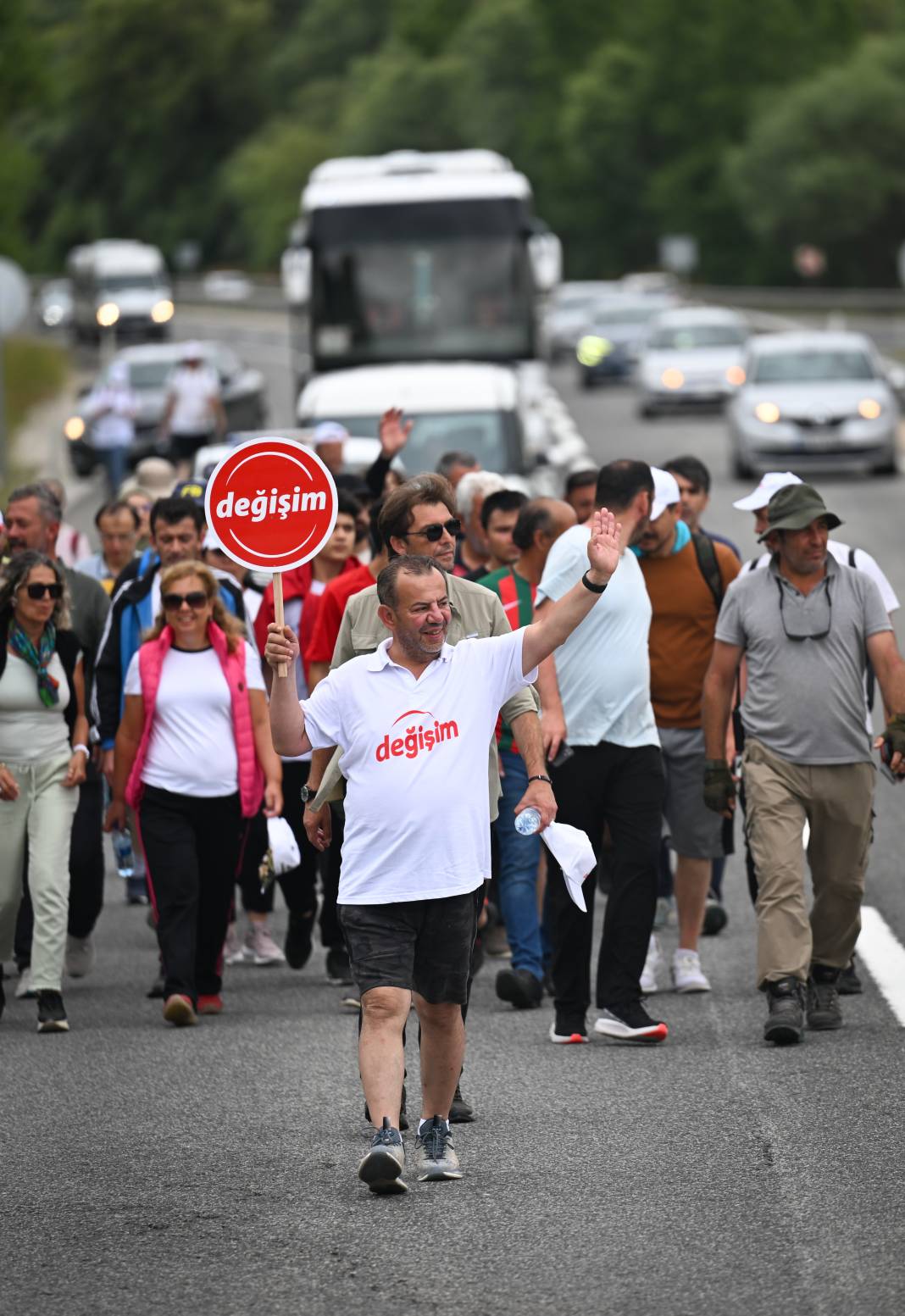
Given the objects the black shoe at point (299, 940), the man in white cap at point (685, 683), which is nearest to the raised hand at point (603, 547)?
the man in white cap at point (685, 683)

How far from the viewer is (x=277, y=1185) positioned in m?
7.50

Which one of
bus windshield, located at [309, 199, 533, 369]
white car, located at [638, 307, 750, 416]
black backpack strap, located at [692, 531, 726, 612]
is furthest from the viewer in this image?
white car, located at [638, 307, 750, 416]

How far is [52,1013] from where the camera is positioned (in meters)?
10.1

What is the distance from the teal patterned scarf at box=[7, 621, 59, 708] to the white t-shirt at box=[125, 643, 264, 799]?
35 cm

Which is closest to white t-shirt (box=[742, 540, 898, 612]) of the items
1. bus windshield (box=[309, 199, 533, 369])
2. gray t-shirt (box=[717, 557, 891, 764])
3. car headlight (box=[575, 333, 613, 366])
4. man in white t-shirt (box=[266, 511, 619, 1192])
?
gray t-shirt (box=[717, 557, 891, 764])

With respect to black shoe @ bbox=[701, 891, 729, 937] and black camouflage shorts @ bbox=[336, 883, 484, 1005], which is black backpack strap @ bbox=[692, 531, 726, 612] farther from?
black camouflage shorts @ bbox=[336, 883, 484, 1005]

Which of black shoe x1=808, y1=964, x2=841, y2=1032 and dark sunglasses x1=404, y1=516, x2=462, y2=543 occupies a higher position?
dark sunglasses x1=404, y1=516, x2=462, y2=543

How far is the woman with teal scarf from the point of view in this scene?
10.2 meters

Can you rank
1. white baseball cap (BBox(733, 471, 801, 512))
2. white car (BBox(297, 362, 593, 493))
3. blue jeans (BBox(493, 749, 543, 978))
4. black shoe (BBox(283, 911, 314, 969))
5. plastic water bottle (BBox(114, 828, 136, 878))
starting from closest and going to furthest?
white baseball cap (BBox(733, 471, 801, 512)) → blue jeans (BBox(493, 749, 543, 978)) → plastic water bottle (BBox(114, 828, 136, 878)) → black shoe (BBox(283, 911, 314, 969)) → white car (BBox(297, 362, 593, 493))

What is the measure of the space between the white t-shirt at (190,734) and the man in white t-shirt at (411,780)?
2.67m

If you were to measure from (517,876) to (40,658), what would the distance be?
6.53 feet

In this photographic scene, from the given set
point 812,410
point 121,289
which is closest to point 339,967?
point 812,410

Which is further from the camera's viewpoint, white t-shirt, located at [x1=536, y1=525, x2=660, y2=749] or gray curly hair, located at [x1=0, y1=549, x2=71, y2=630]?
gray curly hair, located at [x1=0, y1=549, x2=71, y2=630]

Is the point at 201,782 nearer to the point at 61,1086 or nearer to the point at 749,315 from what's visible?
the point at 61,1086
